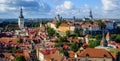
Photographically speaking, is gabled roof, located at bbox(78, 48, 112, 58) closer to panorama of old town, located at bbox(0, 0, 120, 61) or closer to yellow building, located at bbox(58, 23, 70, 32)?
panorama of old town, located at bbox(0, 0, 120, 61)

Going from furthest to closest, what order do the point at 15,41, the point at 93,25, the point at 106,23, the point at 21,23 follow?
the point at 21,23, the point at 106,23, the point at 93,25, the point at 15,41

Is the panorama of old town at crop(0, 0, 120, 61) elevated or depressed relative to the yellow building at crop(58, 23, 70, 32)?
elevated

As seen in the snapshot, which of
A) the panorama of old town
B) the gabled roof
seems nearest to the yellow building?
the panorama of old town

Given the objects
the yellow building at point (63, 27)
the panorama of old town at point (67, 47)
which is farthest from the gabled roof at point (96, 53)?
the yellow building at point (63, 27)

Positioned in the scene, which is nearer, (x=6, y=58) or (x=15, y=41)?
(x=6, y=58)

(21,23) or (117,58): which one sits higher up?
(117,58)

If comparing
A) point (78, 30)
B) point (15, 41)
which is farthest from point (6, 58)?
point (78, 30)

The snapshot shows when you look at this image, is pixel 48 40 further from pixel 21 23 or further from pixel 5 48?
pixel 21 23

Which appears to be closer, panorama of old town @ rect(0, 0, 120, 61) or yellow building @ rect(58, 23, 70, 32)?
panorama of old town @ rect(0, 0, 120, 61)

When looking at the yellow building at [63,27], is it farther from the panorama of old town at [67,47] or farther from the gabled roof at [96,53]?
the gabled roof at [96,53]

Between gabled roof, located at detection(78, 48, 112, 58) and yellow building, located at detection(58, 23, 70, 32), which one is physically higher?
gabled roof, located at detection(78, 48, 112, 58)

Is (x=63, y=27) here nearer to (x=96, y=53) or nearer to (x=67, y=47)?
(x=67, y=47)
